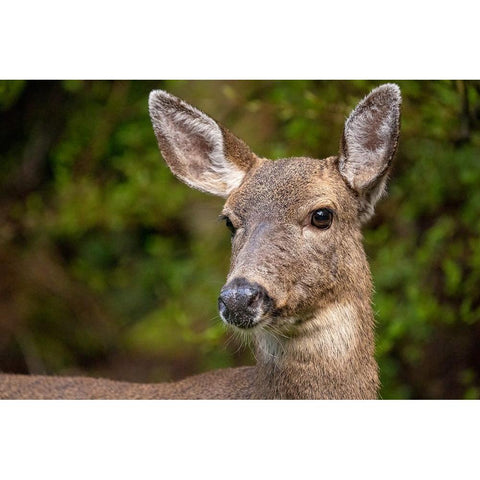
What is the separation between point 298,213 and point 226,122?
3.63 m

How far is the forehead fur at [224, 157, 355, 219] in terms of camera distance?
498 cm

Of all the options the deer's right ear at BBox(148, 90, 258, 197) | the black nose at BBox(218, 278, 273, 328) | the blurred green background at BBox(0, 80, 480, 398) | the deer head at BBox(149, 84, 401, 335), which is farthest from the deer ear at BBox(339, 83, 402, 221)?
the blurred green background at BBox(0, 80, 480, 398)

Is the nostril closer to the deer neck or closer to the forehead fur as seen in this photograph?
the deer neck

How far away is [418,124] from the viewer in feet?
24.5

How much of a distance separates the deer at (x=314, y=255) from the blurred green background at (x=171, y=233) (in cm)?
201

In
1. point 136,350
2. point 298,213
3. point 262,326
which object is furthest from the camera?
point 136,350

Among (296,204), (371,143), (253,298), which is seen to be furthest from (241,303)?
(371,143)

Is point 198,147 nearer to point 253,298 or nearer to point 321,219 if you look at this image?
point 321,219

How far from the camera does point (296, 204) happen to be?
16.3 feet

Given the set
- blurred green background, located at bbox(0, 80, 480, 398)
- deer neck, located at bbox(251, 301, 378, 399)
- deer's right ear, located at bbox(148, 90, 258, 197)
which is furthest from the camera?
blurred green background, located at bbox(0, 80, 480, 398)

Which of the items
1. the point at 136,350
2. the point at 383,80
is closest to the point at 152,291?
the point at 136,350

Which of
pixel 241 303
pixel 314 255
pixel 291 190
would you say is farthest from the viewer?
pixel 291 190

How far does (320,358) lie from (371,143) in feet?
3.24

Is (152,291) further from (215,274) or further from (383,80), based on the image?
(383,80)
